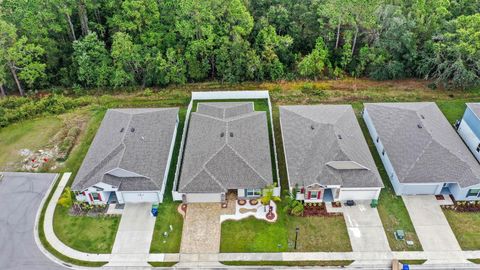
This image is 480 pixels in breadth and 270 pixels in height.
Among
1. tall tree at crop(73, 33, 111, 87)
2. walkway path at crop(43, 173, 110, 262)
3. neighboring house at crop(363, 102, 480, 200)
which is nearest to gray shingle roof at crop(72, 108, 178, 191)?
walkway path at crop(43, 173, 110, 262)

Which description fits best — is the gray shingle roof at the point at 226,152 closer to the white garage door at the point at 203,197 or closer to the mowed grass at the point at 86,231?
the white garage door at the point at 203,197

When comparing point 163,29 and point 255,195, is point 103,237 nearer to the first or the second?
point 255,195

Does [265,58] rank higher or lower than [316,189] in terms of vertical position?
higher

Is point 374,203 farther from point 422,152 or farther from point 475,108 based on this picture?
point 475,108

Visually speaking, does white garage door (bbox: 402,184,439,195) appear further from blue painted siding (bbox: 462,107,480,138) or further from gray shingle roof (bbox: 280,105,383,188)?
blue painted siding (bbox: 462,107,480,138)

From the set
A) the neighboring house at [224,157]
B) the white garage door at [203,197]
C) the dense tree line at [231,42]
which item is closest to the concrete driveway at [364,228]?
the neighboring house at [224,157]

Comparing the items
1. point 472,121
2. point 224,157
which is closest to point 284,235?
point 224,157

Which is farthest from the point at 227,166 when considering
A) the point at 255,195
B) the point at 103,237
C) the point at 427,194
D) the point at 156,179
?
the point at 427,194
